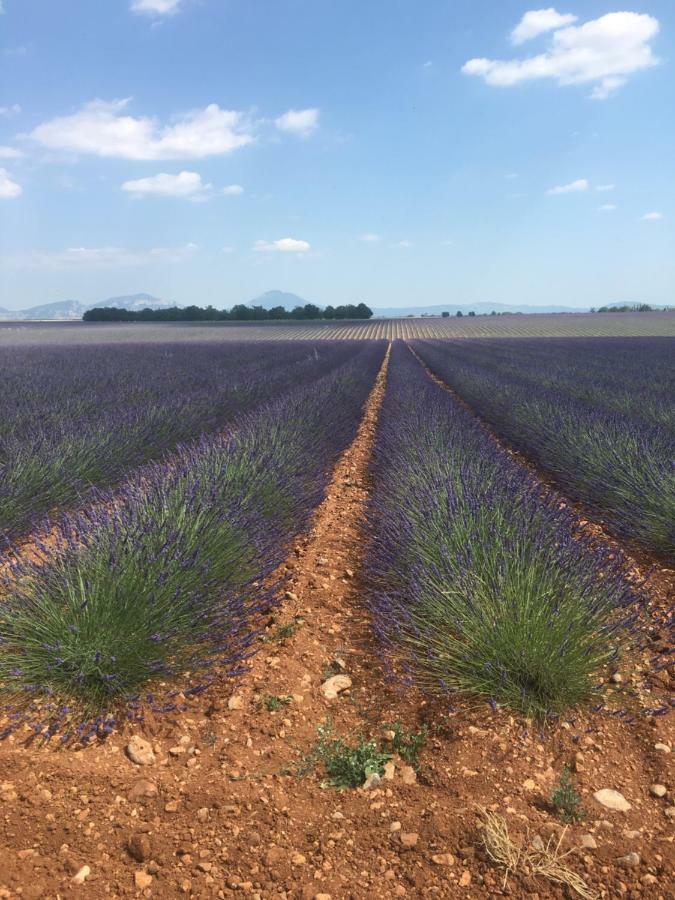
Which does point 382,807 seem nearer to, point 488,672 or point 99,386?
point 488,672

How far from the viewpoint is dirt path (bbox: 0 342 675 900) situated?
126 cm

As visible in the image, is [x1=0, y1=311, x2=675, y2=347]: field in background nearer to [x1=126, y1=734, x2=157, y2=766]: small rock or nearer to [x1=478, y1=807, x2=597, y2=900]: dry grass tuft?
[x1=126, y1=734, x2=157, y2=766]: small rock

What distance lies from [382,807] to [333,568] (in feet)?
5.74

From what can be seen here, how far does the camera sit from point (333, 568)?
321cm

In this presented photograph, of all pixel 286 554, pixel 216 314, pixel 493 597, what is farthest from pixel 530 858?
pixel 216 314

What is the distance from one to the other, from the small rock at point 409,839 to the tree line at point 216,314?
199 feet

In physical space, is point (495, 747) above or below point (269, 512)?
below

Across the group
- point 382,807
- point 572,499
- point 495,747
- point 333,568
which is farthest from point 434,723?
point 572,499

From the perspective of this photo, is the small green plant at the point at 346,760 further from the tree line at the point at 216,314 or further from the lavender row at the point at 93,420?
the tree line at the point at 216,314

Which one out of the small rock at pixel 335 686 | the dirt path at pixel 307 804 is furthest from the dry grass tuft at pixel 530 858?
the small rock at pixel 335 686

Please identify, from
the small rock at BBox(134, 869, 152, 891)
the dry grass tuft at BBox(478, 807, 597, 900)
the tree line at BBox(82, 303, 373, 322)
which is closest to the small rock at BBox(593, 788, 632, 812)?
the dry grass tuft at BBox(478, 807, 597, 900)

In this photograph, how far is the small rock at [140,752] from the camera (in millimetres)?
1656

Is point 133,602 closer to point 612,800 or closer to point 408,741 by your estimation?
point 408,741

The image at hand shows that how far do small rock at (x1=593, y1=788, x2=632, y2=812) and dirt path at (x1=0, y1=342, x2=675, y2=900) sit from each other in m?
0.02
